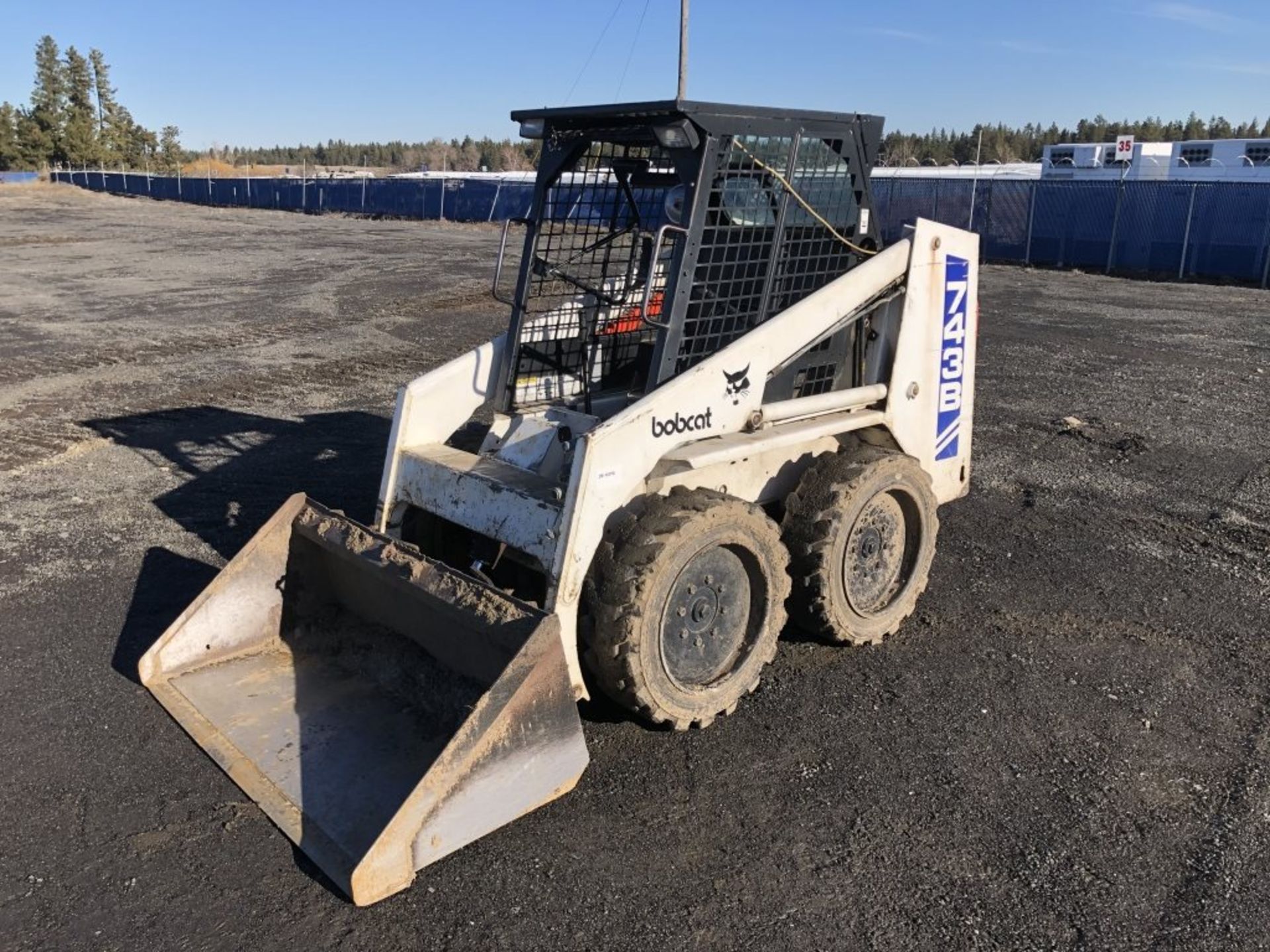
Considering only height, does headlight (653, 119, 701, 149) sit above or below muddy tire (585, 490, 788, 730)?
above

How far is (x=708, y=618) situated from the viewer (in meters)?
4.18

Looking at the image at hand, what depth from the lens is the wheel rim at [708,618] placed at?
4051mm

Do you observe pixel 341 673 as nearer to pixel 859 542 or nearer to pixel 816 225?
pixel 859 542

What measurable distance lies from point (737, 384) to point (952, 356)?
172cm

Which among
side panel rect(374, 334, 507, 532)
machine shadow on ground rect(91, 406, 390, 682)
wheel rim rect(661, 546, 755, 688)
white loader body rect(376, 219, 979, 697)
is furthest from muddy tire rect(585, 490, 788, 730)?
machine shadow on ground rect(91, 406, 390, 682)

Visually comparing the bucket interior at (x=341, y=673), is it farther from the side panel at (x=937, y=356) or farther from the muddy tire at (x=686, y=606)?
the side panel at (x=937, y=356)

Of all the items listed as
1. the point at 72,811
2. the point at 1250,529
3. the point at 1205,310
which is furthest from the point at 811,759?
the point at 1205,310

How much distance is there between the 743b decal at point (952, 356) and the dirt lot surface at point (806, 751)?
2.87ft

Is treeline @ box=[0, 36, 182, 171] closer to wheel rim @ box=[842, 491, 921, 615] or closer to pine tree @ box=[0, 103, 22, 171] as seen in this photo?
pine tree @ box=[0, 103, 22, 171]

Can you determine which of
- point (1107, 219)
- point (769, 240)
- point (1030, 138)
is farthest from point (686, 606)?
point (1030, 138)

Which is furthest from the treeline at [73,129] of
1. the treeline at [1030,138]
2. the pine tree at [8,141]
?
the treeline at [1030,138]

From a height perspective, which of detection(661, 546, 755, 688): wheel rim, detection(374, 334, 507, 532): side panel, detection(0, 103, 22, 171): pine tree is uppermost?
detection(0, 103, 22, 171): pine tree

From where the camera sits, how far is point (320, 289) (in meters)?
19.0

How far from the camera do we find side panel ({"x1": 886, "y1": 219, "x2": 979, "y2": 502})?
5156 mm
